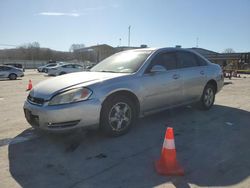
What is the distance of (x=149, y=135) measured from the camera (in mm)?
5527

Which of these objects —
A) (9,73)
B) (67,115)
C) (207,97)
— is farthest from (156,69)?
(9,73)

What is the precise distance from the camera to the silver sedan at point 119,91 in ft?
15.6

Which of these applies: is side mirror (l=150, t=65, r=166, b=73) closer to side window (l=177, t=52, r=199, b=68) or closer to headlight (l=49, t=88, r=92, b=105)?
side window (l=177, t=52, r=199, b=68)

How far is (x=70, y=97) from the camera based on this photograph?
4.77m

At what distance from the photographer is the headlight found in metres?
4.75

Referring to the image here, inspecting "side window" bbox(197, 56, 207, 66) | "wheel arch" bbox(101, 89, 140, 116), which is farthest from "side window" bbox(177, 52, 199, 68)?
"wheel arch" bbox(101, 89, 140, 116)

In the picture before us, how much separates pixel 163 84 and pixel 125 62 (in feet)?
2.89

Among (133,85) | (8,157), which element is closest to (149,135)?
(133,85)

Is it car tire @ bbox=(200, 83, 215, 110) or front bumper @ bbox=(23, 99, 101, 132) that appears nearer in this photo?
front bumper @ bbox=(23, 99, 101, 132)

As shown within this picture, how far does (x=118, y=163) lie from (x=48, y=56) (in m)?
96.3

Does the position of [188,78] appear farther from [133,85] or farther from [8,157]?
[8,157]

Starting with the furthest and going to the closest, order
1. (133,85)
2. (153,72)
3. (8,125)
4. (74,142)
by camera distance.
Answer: (8,125) < (153,72) < (133,85) < (74,142)

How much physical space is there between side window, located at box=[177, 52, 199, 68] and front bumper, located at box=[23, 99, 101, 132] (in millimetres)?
2671

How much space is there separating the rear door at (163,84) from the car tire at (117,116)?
0.43 m
